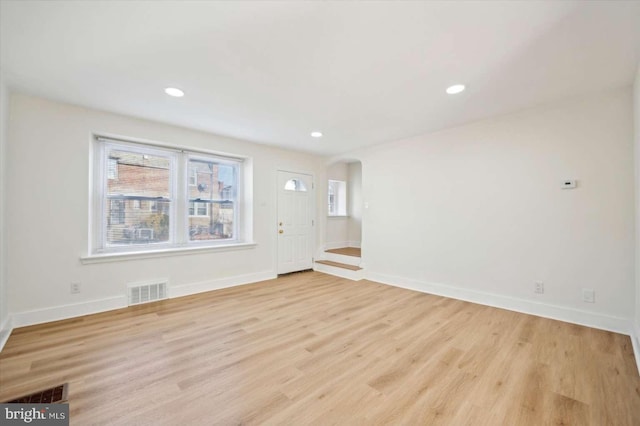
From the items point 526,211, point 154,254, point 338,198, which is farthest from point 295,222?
point 526,211

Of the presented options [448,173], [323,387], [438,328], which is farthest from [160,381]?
[448,173]

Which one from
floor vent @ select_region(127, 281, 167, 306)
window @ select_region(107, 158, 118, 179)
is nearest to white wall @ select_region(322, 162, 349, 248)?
floor vent @ select_region(127, 281, 167, 306)

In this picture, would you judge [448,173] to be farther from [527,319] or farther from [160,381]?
[160,381]

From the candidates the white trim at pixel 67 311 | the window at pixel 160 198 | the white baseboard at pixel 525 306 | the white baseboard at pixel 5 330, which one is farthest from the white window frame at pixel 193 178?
the white baseboard at pixel 525 306

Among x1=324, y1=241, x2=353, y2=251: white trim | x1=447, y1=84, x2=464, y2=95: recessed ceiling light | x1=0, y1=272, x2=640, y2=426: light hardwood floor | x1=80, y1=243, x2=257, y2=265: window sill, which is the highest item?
x1=447, y1=84, x2=464, y2=95: recessed ceiling light

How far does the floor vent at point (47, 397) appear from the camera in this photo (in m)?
1.71

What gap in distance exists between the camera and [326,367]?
210 centimetres

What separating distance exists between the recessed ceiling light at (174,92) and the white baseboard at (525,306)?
4.20 meters

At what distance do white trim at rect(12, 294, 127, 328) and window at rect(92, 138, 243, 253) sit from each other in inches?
26.2

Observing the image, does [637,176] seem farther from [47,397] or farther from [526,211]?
[47,397]

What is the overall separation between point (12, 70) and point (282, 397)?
12.2 ft

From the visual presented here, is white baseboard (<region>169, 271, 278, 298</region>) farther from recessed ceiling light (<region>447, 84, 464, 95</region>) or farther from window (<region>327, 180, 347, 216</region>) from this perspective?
recessed ceiling light (<region>447, 84, 464, 95</region>)

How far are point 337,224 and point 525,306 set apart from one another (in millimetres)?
4331

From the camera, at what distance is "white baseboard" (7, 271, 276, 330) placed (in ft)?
9.43
